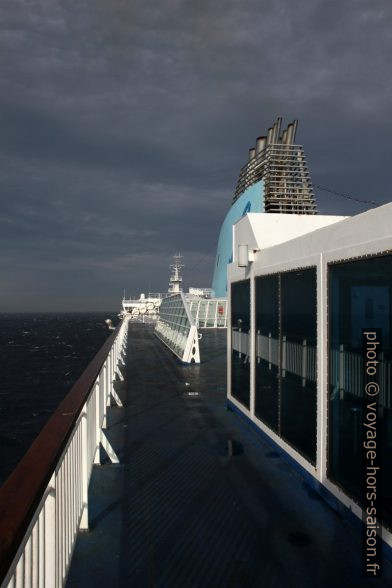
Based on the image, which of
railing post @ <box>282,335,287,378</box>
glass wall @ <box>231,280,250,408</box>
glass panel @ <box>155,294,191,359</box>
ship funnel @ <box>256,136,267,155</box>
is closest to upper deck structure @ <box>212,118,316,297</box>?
ship funnel @ <box>256,136,267,155</box>

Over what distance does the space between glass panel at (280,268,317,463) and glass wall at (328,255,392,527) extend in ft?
1.44

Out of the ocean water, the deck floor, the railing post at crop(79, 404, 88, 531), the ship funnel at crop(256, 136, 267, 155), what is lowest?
the ocean water

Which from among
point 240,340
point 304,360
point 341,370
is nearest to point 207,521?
point 341,370

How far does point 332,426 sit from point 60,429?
3.27 metres

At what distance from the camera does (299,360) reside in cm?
644

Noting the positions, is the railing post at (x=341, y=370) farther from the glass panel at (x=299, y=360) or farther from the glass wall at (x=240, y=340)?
the glass wall at (x=240, y=340)

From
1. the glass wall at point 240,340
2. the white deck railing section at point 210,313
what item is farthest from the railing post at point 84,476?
the white deck railing section at point 210,313

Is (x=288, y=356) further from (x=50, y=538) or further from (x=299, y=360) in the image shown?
(x=50, y=538)

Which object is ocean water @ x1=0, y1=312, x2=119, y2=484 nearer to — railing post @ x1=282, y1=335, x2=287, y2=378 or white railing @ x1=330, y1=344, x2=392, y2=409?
railing post @ x1=282, y1=335, x2=287, y2=378

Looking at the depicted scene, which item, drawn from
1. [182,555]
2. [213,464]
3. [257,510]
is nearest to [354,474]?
[257,510]

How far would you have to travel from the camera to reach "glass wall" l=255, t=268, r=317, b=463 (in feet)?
19.9

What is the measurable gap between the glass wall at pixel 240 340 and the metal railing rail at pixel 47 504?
4.57 meters

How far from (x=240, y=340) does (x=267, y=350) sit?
173 centimetres

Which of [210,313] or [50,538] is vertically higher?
[210,313]
